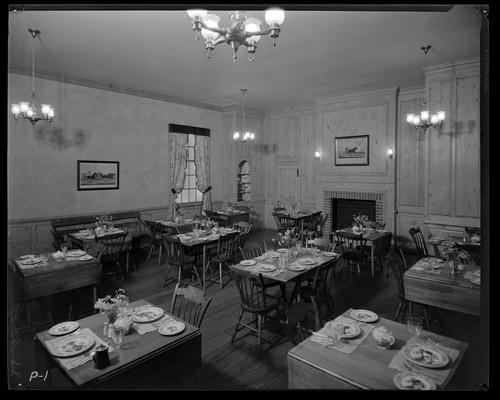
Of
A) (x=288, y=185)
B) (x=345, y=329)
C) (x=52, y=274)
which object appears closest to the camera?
(x=345, y=329)

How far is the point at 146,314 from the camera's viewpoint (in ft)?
8.37

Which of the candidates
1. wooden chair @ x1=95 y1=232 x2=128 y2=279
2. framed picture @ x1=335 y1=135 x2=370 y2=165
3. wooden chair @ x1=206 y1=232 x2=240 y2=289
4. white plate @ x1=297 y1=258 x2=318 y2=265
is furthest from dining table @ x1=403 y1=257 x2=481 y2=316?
framed picture @ x1=335 y1=135 x2=370 y2=165

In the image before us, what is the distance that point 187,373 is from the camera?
7.02ft

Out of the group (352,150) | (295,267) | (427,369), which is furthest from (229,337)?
(352,150)

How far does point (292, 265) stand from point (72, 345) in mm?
2562

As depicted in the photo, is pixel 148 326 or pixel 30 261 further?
pixel 30 261

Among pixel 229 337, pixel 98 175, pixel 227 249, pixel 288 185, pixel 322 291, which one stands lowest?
pixel 229 337

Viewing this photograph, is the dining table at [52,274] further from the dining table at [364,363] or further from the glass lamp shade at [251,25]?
the glass lamp shade at [251,25]

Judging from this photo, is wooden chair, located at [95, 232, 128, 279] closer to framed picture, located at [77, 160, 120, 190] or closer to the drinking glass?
framed picture, located at [77, 160, 120, 190]

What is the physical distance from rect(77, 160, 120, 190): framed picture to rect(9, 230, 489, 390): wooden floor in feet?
7.28

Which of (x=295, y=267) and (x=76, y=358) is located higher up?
(x=295, y=267)

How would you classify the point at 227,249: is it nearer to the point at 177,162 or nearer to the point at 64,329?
the point at 64,329
